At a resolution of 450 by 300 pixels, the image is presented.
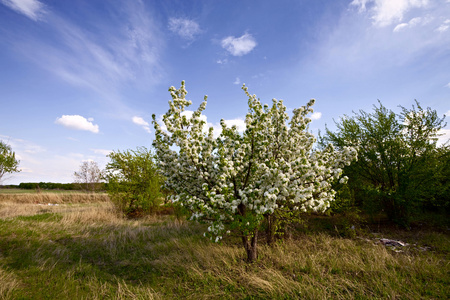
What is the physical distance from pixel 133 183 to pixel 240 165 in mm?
13254

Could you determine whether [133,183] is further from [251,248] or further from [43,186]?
[43,186]

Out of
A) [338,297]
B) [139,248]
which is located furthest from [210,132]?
[139,248]

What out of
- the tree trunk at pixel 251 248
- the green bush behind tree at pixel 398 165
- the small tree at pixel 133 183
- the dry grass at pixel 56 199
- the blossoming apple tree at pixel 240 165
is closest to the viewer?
the blossoming apple tree at pixel 240 165

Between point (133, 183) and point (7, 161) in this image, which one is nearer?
point (133, 183)

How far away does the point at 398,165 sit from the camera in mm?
12172

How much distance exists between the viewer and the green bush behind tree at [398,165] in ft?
38.1

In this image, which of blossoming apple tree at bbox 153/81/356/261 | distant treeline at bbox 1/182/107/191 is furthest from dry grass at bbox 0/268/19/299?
distant treeline at bbox 1/182/107/191

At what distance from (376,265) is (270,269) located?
10.4 feet

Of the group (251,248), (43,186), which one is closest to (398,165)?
(251,248)

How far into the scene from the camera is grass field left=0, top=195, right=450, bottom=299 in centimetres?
561

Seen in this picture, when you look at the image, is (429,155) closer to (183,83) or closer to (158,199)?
(183,83)

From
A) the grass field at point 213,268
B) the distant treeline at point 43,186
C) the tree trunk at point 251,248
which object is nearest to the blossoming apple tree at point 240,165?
the tree trunk at point 251,248

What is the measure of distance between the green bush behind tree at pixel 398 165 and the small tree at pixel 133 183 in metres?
13.1

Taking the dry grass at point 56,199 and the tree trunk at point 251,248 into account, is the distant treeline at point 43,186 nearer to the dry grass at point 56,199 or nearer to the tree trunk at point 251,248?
the dry grass at point 56,199
